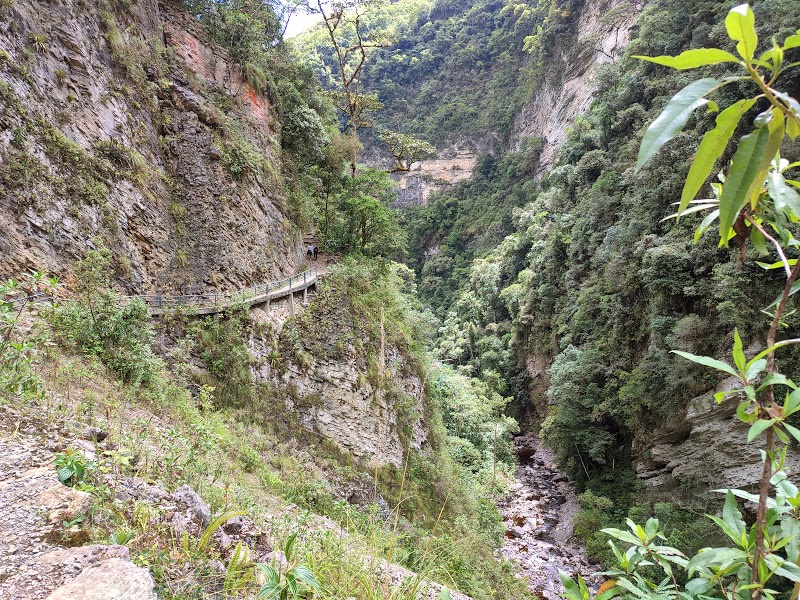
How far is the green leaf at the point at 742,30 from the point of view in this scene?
71 centimetres

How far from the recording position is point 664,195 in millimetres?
13305

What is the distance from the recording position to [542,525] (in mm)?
14008

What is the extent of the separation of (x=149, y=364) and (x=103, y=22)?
689 centimetres

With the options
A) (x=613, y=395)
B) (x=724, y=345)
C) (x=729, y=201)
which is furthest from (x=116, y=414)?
(x=613, y=395)

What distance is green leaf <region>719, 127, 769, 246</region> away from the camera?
2.25ft

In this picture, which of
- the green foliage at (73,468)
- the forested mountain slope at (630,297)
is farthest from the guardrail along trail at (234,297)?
the forested mountain slope at (630,297)

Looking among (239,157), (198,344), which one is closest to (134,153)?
(239,157)

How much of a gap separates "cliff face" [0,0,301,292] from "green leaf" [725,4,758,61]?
7101 millimetres

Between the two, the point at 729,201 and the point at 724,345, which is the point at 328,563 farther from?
the point at 724,345

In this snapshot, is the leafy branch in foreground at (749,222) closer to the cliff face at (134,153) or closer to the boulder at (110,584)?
the boulder at (110,584)

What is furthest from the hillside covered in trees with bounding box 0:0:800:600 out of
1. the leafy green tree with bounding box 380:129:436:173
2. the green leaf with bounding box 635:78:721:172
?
the leafy green tree with bounding box 380:129:436:173

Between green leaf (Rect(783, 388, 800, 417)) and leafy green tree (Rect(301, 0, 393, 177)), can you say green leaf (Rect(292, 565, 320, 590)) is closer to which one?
green leaf (Rect(783, 388, 800, 417))

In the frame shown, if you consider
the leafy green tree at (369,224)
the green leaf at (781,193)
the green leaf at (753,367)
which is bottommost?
the green leaf at (753,367)

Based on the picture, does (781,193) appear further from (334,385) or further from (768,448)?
(334,385)
